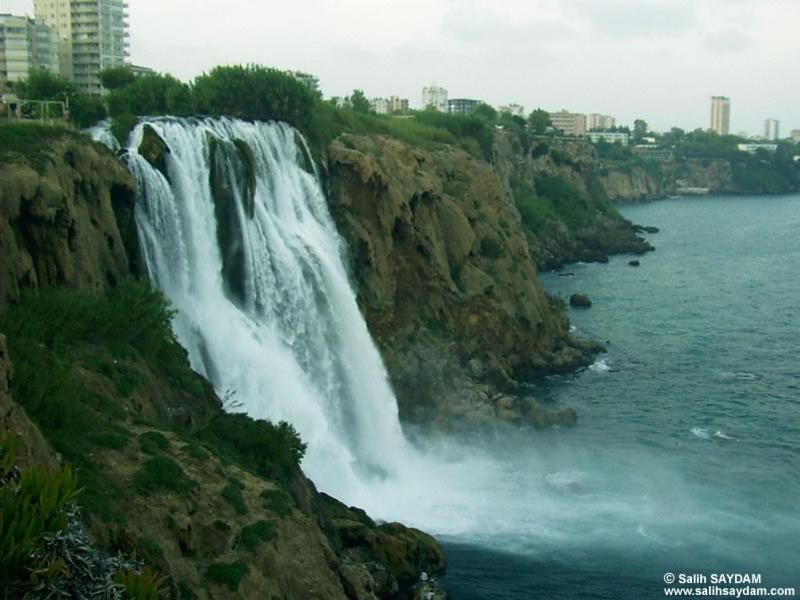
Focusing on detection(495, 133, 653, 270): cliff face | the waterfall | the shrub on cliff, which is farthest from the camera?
detection(495, 133, 653, 270): cliff face

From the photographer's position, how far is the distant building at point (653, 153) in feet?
606

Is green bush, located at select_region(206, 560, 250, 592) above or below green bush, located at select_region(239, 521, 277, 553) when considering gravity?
below

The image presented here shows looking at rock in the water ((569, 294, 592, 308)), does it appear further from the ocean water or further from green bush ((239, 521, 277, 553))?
green bush ((239, 521, 277, 553))

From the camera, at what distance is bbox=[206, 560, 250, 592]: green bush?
16406mm

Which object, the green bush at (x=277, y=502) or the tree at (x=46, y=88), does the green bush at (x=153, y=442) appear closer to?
the green bush at (x=277, y=502)

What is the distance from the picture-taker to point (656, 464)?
3384cm

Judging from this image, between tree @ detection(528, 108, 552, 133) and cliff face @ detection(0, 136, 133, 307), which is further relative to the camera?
tree @ detection(528, 108, 552, 133)

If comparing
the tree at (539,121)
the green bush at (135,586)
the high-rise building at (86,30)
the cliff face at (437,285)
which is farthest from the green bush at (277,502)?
the tree at (539,121)

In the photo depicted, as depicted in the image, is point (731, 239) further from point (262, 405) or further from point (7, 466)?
point (7, 466)

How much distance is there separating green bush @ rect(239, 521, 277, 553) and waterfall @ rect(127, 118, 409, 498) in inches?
368

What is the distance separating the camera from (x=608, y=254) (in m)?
89.4

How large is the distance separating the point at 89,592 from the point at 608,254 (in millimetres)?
83179

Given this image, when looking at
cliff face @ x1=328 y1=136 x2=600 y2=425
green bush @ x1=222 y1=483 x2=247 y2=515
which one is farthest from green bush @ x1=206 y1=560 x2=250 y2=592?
cliff face @ x1=328 y1=136 x2=600 y2=425

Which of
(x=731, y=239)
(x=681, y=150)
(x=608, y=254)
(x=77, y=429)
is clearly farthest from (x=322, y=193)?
(x=681, y=150)
